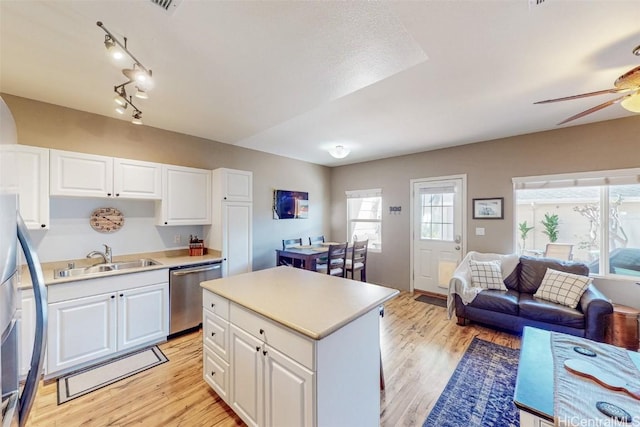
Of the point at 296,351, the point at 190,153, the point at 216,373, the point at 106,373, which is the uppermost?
the point at 190,153

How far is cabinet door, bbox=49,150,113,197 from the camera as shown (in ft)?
7.95

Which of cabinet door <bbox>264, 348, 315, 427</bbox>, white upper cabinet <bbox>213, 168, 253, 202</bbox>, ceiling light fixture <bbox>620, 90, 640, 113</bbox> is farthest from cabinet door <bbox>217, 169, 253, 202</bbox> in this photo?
ceiling light fixture <bbox>620, 90, 640, 113</bbox>

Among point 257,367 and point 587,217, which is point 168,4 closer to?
point 257,367

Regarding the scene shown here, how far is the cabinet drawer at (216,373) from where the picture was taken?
5.95 ft

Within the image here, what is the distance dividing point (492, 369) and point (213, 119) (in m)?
3.96

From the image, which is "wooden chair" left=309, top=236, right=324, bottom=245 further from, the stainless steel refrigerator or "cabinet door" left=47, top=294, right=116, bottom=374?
the stainless steel refrigerator

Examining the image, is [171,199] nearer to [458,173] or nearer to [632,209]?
[458,173]

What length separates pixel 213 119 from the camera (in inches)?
120

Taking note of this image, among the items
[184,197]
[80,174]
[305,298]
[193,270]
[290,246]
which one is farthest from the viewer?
[290,246]

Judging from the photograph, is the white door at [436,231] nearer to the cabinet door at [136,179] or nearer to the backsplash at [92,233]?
the backsplash at [92,233]

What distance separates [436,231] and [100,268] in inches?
192

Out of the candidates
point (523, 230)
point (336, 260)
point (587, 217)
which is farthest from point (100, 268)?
point (587, 217)

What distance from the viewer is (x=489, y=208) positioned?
12.9 ft

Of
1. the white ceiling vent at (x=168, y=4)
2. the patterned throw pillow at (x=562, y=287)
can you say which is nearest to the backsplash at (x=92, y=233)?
the white ceiling vent at (x=168, y=4)
